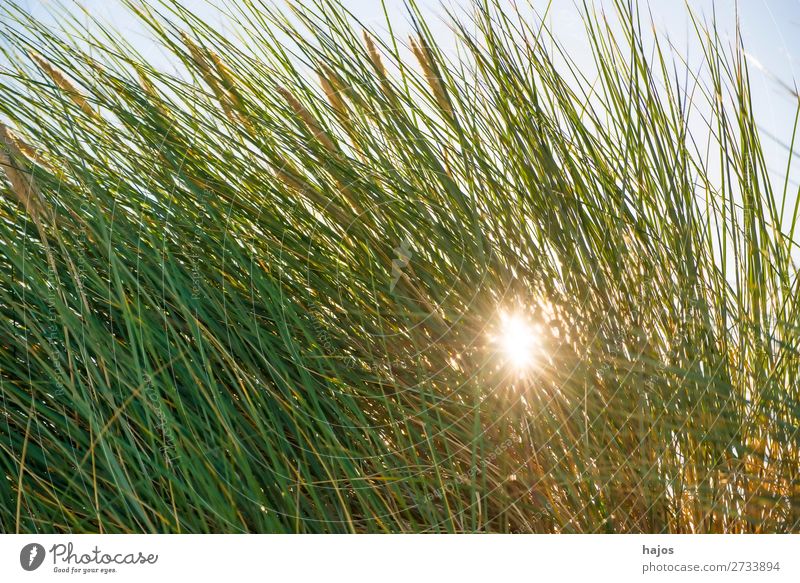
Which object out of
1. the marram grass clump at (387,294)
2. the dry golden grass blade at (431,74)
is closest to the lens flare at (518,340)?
the marram grass clump at (387,294)

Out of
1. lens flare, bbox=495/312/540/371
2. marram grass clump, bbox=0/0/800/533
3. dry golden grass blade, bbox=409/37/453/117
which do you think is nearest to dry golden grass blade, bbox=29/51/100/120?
marram grass clump, bbox=0/0/800/533

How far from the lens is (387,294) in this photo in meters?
0.71

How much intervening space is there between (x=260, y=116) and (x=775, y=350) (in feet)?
2.02

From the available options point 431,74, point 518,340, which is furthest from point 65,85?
point 518,340

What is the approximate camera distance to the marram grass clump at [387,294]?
2.08 ft

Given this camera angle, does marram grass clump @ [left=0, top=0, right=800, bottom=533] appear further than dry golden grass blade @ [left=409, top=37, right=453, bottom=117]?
No
